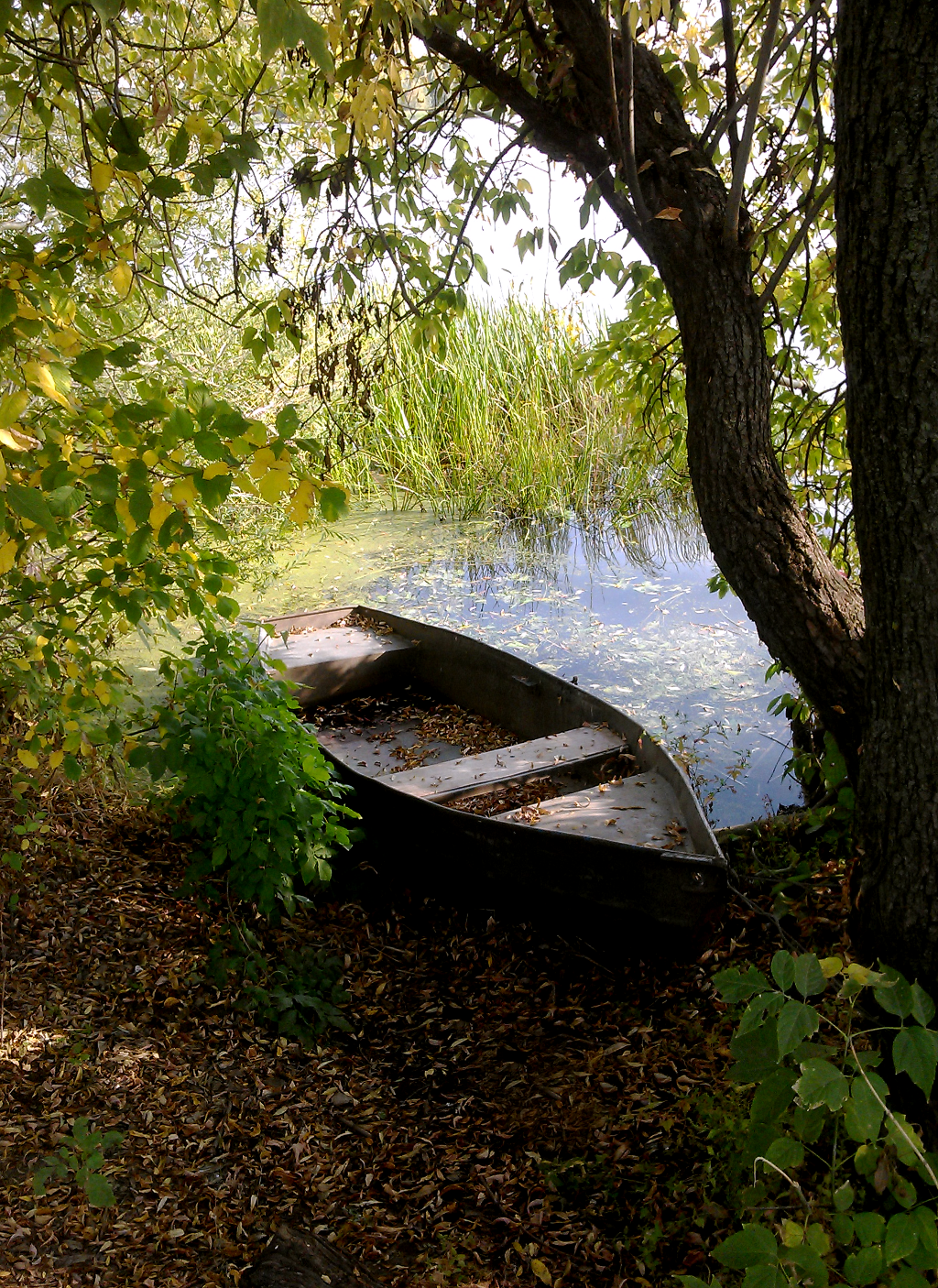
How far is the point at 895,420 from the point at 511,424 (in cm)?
777

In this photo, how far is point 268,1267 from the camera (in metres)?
1.99

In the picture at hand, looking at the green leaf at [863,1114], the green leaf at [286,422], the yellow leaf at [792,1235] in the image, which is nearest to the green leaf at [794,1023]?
the green leaf at [863,1114]

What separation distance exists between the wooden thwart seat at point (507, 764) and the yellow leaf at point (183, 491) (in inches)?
78.2

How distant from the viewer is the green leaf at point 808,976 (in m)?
1.64

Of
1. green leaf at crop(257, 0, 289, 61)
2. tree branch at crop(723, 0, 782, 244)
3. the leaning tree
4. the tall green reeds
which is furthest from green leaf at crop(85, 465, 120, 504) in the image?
the tall green reeds

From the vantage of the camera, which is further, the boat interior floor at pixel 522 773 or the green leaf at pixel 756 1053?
the boat interior floor at pixel 522 773

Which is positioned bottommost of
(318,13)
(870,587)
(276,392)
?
(870,587)

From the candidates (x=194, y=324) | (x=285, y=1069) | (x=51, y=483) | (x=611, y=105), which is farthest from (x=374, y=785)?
(x=194, y=324)

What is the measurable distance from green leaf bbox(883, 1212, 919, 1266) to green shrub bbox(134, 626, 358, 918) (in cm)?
186

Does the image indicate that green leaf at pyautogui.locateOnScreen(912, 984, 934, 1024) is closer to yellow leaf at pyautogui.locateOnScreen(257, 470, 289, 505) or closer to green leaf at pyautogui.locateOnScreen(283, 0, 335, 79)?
yellow leaf at pyautogui.locateOnScreen(257, 470, 289, 505)

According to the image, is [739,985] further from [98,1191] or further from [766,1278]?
[98,1191]

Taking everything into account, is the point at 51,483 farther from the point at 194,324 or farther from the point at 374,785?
the point at 194,324

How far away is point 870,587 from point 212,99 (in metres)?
2.75

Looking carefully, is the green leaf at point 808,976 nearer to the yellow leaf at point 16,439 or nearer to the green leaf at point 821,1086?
the green leaf at point 821,1086
